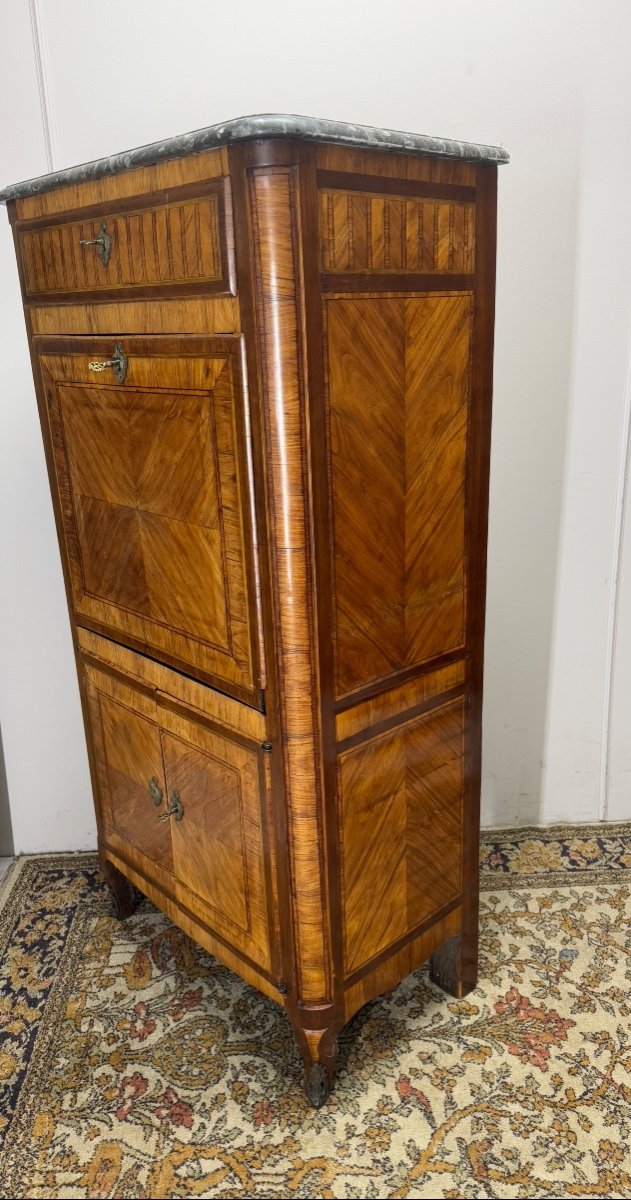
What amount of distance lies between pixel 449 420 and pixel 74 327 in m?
0.60

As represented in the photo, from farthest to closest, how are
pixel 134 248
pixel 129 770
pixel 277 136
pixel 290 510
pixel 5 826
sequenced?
pixel 5 826 → pixel 129 770 → pixel 134 248 → pixel 290 510 → pixel 277 136

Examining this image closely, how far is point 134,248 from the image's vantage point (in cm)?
126

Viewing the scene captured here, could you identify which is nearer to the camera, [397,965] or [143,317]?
[143,317]

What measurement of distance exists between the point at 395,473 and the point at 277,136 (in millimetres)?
442

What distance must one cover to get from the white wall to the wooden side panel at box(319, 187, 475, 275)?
0.55m

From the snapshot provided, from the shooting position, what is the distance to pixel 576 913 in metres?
1.81

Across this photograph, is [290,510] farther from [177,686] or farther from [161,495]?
[177,686]

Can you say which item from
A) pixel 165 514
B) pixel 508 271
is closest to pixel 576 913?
pixel 165 514

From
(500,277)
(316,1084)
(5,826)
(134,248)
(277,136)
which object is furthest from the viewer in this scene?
(5,826)

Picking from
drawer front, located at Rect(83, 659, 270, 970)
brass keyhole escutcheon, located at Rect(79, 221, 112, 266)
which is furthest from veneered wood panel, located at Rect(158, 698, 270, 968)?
brass keyhole escutcheon, located at Rect(79, 221, 112, 266)

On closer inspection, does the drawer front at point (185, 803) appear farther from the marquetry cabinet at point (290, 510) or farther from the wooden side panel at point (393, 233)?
the wooden side panel at point (393, 233)

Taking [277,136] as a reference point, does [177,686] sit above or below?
below

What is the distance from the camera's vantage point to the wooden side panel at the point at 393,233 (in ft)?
3.62

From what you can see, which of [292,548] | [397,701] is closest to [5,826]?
[397,701]
